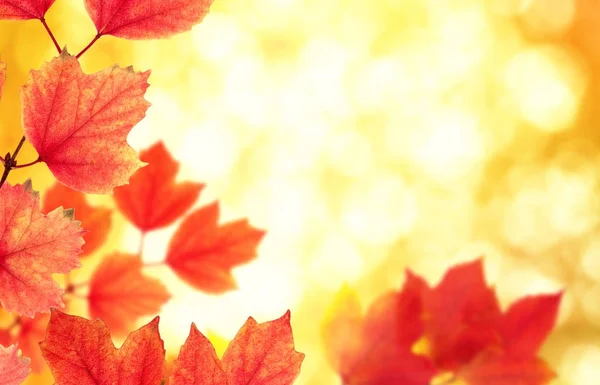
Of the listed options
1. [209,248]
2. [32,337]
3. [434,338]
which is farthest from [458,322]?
[32,337]

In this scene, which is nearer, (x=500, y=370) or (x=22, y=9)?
(x=22, y=9)

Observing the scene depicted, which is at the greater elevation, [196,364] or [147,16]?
[147,16]

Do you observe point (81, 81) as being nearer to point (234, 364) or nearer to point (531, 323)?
point (234, 364)

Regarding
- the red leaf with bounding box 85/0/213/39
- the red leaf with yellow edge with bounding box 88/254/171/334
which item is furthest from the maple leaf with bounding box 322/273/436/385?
the red leaf with bounding box 85/0/213/39

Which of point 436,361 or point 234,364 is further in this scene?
point 436,361

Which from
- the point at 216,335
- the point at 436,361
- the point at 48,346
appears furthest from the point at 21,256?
the point at 436,361

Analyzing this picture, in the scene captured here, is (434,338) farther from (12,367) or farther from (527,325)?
(12,367)
